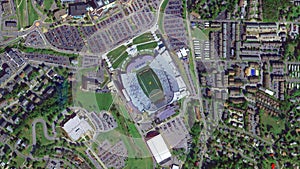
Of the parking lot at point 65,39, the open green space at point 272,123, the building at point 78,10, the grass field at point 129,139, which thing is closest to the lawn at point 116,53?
the parking lot at point 65,39

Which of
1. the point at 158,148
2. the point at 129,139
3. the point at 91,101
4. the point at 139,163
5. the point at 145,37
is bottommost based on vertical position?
the point at 139,163

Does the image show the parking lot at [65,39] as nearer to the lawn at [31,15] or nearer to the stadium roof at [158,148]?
the lawn at [31,15]

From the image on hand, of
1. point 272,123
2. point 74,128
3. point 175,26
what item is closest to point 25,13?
point 74,128

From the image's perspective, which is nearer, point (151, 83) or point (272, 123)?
point (151, 83)

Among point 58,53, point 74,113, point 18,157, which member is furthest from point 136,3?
point 18,157

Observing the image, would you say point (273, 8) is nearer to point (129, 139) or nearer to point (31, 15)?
point (129, 139)

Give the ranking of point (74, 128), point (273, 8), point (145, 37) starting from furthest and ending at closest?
point (273, 8) < point (145, 37) < point (74, 128)

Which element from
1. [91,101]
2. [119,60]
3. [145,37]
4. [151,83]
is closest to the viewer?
[91,101]

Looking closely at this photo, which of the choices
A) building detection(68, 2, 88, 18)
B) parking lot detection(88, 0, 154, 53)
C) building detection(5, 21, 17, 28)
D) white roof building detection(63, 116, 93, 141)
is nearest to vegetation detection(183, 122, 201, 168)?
white roof building detection(63, 116, 93, 141)

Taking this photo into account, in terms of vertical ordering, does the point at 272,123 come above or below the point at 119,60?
below
